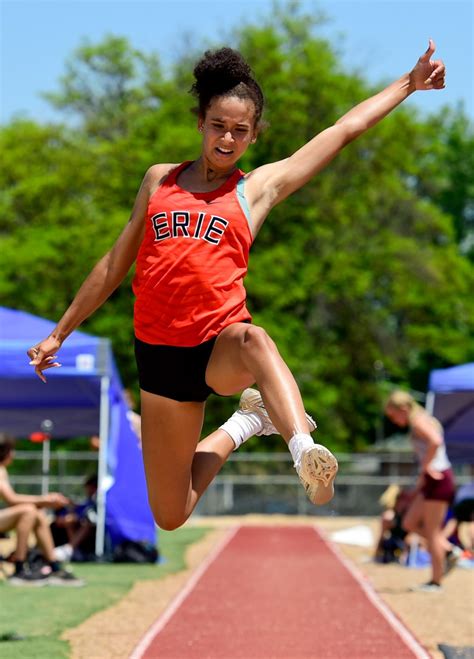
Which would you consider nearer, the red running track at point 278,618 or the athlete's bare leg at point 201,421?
the athlete's bare leg at point 201,421

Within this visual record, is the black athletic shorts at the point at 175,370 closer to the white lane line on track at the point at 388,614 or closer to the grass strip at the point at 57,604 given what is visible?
the grass strip at the point at 57,604

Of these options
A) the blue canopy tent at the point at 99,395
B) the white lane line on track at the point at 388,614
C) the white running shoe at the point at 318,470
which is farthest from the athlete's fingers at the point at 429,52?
the blue canopy tent at the point at 99,395

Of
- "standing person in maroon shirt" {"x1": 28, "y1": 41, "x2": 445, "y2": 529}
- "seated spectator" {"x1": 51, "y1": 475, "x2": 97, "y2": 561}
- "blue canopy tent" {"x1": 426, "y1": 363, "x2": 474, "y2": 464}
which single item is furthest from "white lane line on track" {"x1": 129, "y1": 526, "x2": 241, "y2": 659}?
"blue canopy tent" {"x1": 426, "y1": 363, "x2": 474, "y2": 464}

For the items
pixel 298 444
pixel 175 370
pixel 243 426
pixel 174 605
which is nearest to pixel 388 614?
pixel 174 605

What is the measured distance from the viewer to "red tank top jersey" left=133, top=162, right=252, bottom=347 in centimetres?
495

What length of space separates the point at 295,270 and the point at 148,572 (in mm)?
23979

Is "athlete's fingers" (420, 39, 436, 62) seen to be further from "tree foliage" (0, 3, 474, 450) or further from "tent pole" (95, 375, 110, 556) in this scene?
"tree foliage" (0, 3, 474, 450)

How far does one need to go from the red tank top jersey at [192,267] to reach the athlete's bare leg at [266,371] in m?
0.16

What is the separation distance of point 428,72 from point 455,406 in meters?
13.5

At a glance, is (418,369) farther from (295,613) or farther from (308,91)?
(295,613)

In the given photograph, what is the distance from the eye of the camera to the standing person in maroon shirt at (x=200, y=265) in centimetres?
496

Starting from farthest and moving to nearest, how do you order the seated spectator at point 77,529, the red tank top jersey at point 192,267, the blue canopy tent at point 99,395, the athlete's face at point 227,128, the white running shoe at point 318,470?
the seated spectator at point 77,529 → the blue canopy tent at point 99,395 → the athlete's face at point 227,128 → the red tank top jersey at point 192,267 → the white running shoe at point 318,470

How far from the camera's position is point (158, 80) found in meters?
41.1

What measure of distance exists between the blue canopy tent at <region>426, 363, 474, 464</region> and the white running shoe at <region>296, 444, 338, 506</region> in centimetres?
1197
